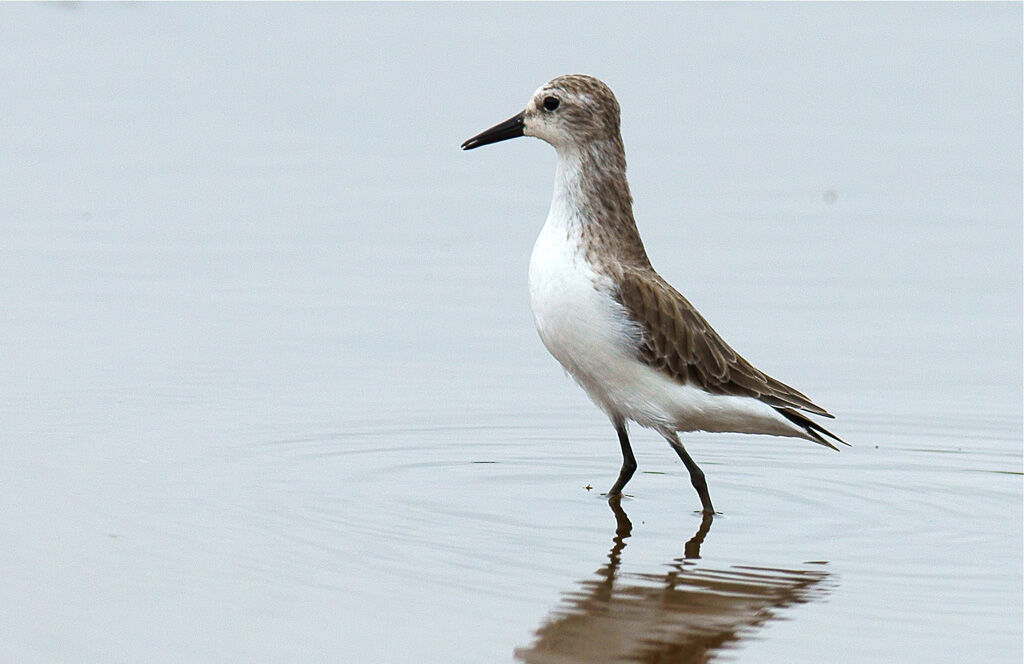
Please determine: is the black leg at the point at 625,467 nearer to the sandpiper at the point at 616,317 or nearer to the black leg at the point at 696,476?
the sandpiper at the point at 616,317

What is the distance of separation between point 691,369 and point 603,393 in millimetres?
441

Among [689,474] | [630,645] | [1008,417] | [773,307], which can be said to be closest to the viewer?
[630,645]

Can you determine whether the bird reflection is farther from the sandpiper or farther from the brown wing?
the brown wing

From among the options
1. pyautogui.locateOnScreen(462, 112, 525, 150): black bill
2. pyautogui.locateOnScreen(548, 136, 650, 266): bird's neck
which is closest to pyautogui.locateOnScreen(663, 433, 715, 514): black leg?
pyautogui.locateOnScreen(548, 136, 650, 266): bird's neck

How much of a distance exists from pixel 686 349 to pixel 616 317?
19.0 inches

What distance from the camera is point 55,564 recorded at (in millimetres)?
7918

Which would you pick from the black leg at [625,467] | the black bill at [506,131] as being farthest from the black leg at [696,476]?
the black bill at [506,131]

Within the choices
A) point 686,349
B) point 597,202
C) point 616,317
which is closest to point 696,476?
point 686,349

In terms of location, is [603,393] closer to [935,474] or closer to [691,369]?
[691,369]

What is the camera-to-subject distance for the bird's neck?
30.9ft

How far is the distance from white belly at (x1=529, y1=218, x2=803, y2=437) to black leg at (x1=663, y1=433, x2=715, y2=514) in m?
0.09

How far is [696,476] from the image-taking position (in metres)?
9.62

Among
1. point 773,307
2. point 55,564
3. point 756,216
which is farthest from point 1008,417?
point 55,564

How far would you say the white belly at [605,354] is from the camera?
9.15 metres
